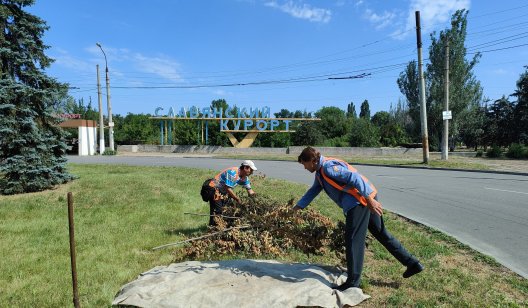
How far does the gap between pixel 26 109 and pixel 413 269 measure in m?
12.2

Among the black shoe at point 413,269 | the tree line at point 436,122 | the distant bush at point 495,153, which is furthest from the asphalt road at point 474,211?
the tree line at point 436,122

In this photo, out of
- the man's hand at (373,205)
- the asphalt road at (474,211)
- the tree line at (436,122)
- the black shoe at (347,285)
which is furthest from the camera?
the tree line at (436,122)

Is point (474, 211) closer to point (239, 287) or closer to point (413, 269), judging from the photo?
point (413, 269)

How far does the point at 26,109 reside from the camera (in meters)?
12.3

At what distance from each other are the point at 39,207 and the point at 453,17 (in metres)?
34.0

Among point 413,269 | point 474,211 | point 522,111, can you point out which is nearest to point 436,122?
point 522,111

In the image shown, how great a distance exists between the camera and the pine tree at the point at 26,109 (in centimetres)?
1209

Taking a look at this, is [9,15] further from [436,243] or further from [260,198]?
[436,243]

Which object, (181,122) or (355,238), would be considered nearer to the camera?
(355,238)

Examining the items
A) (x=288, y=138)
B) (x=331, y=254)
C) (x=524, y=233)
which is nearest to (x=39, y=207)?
(x=331, y=254)

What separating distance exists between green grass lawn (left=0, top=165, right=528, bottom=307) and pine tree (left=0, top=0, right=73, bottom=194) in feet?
5.55

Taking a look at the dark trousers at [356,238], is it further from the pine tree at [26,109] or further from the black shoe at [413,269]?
the pine tree at [26,109]

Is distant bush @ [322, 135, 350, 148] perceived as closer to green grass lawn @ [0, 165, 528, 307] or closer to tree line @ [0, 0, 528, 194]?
tree line @ [0, 0, 528, 194]

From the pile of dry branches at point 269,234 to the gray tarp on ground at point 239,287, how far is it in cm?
44
